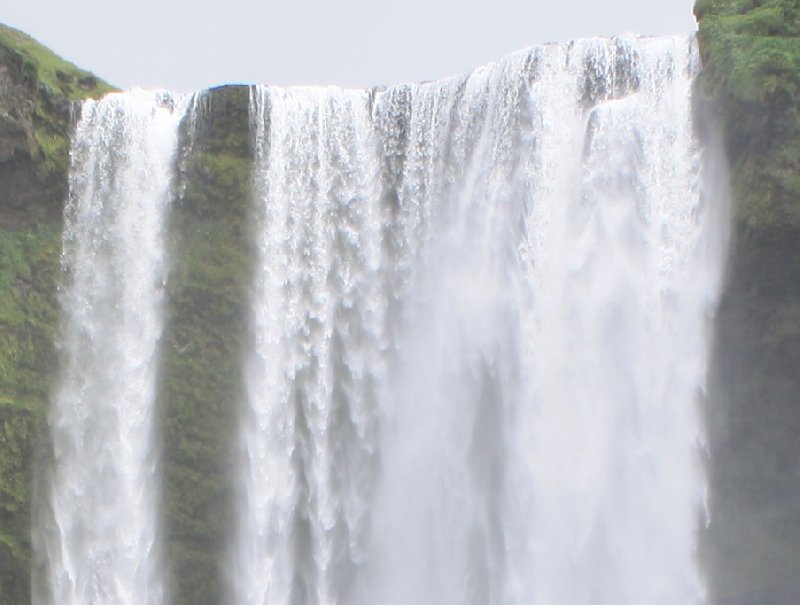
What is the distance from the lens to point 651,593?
17062 mm

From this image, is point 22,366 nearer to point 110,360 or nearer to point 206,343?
point 110,360

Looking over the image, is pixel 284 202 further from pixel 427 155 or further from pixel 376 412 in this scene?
pixel 376 412

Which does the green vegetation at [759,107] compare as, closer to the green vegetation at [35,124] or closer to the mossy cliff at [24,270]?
the green vegetation at [35,124]

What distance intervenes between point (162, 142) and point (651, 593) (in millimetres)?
10531

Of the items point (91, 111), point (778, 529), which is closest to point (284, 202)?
point (91, 111)

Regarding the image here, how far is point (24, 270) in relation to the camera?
19.8 meters

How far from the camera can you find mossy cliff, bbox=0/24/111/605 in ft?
61.4

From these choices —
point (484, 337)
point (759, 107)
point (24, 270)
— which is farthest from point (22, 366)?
point (759, 107)

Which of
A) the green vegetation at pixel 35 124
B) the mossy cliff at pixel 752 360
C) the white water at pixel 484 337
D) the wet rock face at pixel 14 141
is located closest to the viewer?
the mossy cliff at pixel 752 360

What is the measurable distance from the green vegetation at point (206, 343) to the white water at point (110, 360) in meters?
0.32

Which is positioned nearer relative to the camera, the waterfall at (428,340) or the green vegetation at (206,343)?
the waterfall at (428,340)

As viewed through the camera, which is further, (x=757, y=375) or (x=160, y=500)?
(x=160, y=500)

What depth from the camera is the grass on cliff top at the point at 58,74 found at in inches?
826

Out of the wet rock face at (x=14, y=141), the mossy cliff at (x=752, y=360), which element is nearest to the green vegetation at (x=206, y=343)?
the wet rock face at (x=14, y=141)
